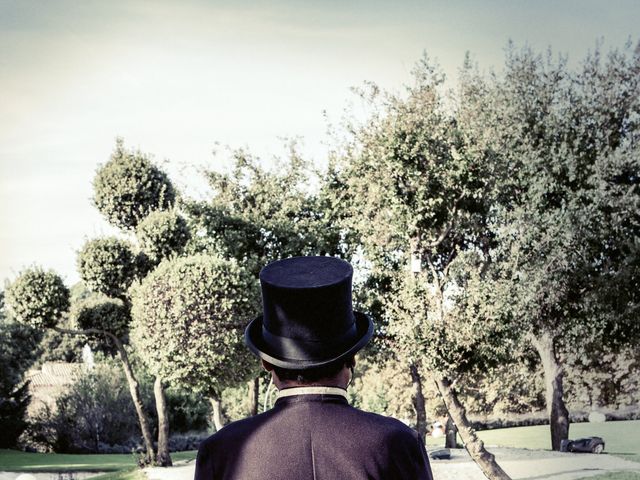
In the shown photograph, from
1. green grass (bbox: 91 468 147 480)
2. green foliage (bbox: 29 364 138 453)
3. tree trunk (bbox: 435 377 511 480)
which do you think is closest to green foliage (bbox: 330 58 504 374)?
tree trunk (bbox: 435 377 511 480)

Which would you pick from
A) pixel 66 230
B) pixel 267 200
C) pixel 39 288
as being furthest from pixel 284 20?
pixel 39 288

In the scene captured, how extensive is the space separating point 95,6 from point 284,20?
6082 millimetres

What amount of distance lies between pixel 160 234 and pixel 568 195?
38.5 ft

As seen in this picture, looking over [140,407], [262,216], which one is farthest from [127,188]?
[140,407]

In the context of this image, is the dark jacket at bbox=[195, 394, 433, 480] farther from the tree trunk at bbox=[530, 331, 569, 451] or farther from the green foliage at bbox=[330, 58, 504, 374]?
the tree trunk at bbox=[530, 331, 569, 451]

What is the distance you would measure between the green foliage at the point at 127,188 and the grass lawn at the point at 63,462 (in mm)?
7328

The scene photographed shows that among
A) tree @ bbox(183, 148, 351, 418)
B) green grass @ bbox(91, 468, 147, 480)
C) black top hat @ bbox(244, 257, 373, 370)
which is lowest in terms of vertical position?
green grass @ bbox(91, 468, 147, 480)

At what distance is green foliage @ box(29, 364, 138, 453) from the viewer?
2958 centimetres

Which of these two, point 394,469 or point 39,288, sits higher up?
point 394,469

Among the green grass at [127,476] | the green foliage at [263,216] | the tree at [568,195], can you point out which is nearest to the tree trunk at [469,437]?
the tree at [568,195]

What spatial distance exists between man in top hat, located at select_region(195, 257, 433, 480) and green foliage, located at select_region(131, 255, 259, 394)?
15.6m

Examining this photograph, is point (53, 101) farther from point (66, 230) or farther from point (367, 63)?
point (367, 63)

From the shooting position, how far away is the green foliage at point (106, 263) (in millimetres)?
19781

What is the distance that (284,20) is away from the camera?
24.0 meters
